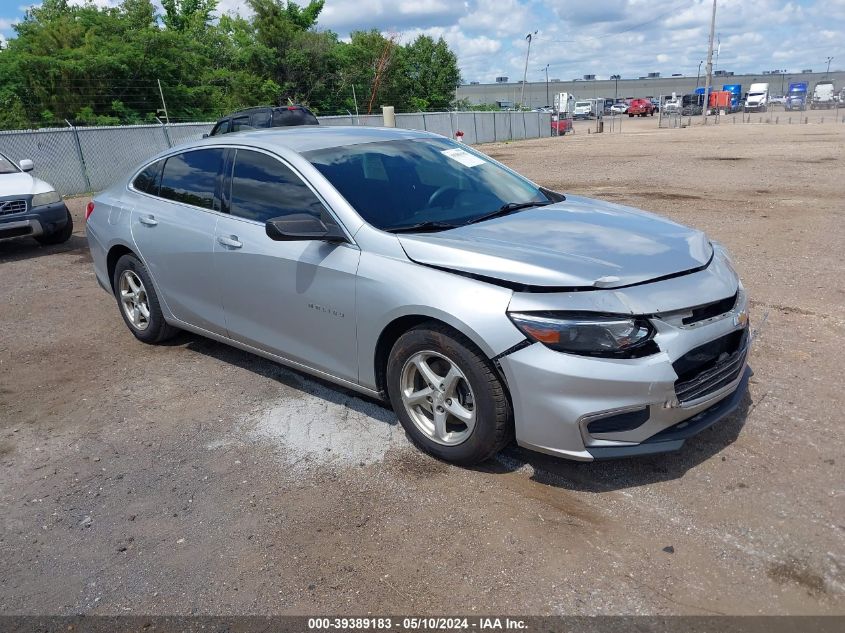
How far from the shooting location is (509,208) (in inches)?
168

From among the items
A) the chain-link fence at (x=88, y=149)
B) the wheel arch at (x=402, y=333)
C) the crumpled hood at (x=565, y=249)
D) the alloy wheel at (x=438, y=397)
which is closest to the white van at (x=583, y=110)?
the chain-link fence at (x=88, y=149)

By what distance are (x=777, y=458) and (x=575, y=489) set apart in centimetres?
106

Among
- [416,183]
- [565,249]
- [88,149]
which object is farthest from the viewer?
[88,149]

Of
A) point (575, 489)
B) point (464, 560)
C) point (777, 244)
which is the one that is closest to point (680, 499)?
point (575, 489)

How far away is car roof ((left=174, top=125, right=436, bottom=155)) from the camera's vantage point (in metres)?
4.34

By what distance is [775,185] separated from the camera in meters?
13.5

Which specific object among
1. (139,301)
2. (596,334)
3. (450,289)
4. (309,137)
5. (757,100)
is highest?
(309,137)

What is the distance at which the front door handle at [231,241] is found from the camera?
431 cm

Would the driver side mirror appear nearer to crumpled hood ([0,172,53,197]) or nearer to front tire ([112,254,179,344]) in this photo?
front tire ([112,254,179,344])

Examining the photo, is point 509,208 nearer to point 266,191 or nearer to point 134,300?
point 266,191

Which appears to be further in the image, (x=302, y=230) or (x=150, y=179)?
(x=150, y=179)

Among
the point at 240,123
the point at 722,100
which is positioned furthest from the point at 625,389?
the point at 722,100

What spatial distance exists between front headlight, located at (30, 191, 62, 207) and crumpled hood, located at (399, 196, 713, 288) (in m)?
8.23

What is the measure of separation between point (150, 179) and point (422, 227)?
265 cm
